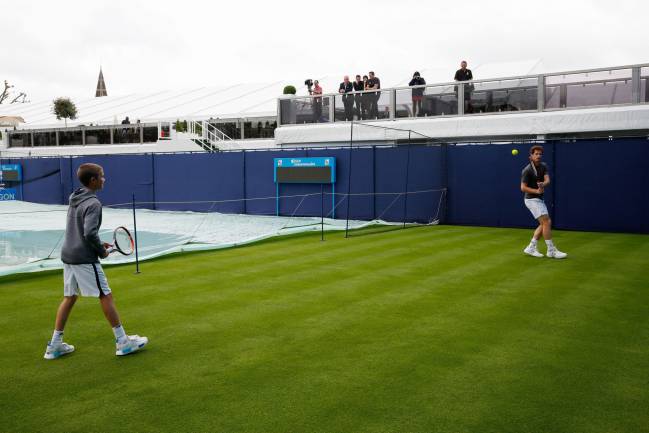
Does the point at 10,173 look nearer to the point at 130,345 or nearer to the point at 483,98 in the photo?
the point at 483,98

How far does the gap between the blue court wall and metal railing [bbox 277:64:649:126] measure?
2.68m

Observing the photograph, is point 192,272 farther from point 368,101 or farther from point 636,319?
point 368,101

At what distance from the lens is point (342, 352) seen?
19.0ft

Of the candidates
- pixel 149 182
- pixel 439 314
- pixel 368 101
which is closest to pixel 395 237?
pixel 439 314

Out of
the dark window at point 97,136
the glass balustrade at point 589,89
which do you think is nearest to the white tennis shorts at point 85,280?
the glass balustrade at point 589,89

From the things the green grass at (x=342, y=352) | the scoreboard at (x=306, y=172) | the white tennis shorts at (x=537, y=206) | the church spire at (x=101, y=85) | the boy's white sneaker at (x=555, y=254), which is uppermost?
the church spire at (x=101, y=85)

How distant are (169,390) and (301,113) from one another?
20.9 meters

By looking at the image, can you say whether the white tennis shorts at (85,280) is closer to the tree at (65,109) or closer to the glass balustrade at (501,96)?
the glass balustrade at (501,96)

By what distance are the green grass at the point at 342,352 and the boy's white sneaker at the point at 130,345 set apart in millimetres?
76

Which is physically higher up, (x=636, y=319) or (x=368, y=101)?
(x=368, y=101)

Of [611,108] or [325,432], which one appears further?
[611,108]

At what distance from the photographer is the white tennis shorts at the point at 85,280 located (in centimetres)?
563

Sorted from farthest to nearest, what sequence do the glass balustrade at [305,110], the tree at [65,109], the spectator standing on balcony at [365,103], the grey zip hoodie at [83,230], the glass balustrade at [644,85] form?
the tree at [65,109], the glass balustrade at [305,110], the spectator standing on balcony at [365,103], the glass balustrade at [644,85], the grey zip hoodie at [83,230]

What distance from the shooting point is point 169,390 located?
4.84 meters
